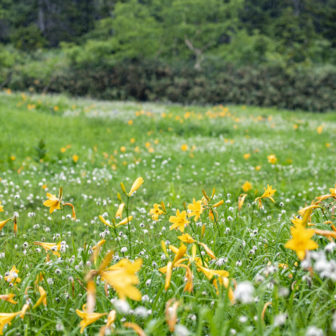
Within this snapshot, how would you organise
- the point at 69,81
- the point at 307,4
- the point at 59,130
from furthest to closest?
the point at 307,4
the point at 69,81
the point at 59,130

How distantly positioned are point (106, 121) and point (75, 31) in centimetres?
2598

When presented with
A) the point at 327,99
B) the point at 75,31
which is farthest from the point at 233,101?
the point at 75,31

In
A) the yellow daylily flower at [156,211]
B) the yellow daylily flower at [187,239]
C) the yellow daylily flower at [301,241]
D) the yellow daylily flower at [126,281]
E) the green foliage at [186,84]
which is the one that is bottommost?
the green foliage at [186,84]

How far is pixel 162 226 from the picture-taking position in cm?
270

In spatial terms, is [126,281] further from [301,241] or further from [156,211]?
[156,211]

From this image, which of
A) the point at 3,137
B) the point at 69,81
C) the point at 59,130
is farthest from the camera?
the point at 69,81

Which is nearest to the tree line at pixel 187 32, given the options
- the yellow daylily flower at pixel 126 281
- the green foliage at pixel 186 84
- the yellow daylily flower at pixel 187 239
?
the green foliage at pixel 186 84

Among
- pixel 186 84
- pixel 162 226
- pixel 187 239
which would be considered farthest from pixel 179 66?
pixel 187 239

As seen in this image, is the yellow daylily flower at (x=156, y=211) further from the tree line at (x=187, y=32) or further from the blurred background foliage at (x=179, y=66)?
the tree line at (x=187, y=32)

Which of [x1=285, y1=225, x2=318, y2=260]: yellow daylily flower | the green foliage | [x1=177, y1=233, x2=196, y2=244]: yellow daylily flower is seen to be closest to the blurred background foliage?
the green foliage

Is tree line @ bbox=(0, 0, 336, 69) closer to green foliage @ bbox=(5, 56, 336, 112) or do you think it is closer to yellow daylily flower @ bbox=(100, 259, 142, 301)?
green foliage @ bbox=(5, 56, 336, 112)

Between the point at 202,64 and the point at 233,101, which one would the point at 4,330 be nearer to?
the point at 233,101

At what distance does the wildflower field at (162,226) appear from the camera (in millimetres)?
1406

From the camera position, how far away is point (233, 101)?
64.0 feet
